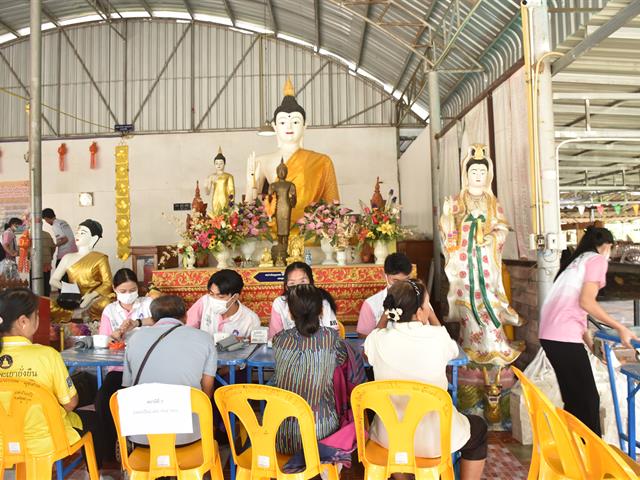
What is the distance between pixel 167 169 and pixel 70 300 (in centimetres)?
633

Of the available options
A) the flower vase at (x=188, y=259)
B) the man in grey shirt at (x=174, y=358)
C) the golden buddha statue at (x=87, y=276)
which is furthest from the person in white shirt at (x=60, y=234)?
the man in grey shirt at (x=174, y=358)

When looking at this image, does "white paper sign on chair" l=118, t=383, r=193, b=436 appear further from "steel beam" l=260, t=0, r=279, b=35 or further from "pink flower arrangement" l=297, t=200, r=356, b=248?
"steel beam" l=260, t=0, r=279, b=35

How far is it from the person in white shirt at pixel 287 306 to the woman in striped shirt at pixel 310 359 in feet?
2.40

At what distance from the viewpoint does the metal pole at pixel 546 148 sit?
10.9 feet

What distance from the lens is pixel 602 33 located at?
9.45 ft

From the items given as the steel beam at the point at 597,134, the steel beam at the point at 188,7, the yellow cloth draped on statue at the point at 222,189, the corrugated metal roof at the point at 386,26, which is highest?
the steel beam at the point at 188,7

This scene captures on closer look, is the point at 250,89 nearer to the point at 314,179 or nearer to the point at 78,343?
the point at 314,179

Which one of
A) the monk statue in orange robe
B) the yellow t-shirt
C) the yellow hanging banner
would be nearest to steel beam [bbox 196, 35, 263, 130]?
the yellow hanging banner

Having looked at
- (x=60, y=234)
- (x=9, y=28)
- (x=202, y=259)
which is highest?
(x=9, y=28)

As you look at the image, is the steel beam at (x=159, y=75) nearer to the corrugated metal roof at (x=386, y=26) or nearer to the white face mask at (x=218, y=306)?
the corrugated metal roof at (x=386, y=26)

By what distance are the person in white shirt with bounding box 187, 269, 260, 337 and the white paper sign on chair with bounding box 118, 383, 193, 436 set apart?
1.39 m

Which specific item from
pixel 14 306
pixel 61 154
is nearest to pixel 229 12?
pixel 61 154

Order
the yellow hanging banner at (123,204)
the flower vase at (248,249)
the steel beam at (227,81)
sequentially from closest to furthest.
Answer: the flower vase at (248,249) < the yellow hanging banner at (123,204) < the steel beam at (227,81)

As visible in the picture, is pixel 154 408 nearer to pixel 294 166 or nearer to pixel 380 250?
pixel 380 250
